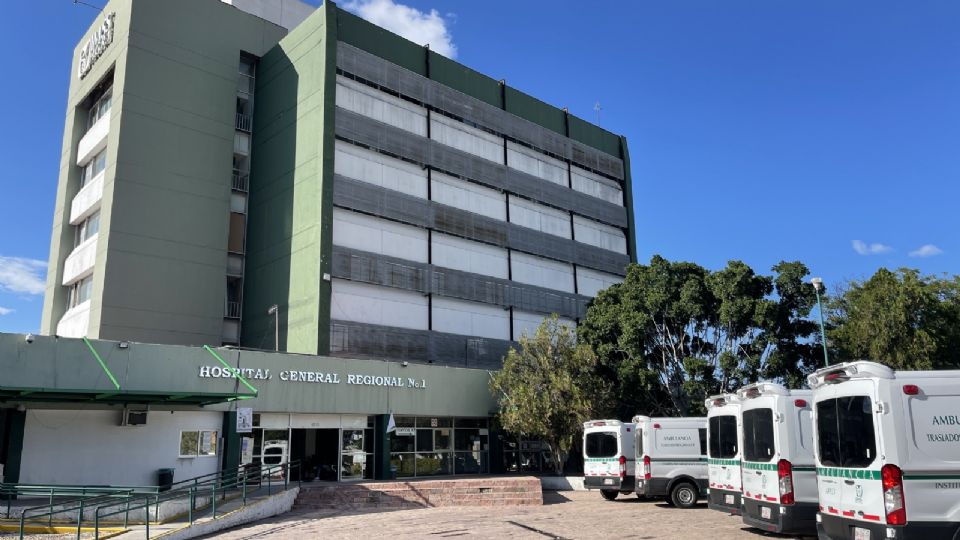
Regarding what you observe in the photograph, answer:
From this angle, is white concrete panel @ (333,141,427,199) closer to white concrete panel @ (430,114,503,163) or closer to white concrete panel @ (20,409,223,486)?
white concrete panel @ (430,114,503,163)

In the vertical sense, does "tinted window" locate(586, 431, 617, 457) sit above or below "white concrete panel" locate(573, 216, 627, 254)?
below

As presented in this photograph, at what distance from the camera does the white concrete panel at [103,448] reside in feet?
73.9

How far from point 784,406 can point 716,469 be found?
3.38 meters

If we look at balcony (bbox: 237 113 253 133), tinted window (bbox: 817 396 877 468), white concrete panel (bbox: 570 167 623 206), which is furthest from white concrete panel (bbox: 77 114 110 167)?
tinted window (bbox: 817 396 877 468)

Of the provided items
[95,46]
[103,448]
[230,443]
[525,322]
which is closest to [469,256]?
[525,322]

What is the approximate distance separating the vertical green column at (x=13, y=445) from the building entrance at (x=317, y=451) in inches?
370

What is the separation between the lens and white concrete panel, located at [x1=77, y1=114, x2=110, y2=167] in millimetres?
38938

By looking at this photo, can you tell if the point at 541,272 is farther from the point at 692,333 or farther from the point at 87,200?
the point at 87,200

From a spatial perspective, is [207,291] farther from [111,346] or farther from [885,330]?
[885,330]

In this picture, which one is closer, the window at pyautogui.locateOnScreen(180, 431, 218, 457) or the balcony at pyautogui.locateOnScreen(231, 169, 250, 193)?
the window at pyautogui.locateOnScreen(180, 431, 218, 457)

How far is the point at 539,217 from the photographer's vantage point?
154 feet

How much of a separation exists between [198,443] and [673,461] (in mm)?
15714

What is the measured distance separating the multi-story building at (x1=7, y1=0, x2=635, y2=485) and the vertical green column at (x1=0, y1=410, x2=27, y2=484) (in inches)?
201

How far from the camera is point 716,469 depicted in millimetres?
16141
